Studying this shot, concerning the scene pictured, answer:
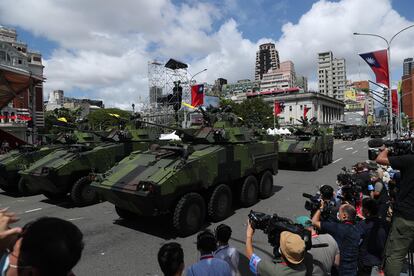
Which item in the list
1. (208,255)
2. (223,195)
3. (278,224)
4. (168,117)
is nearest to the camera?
(278,224)

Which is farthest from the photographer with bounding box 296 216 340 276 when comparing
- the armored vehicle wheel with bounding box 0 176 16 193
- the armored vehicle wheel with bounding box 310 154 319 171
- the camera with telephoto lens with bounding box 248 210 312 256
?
the armored vehicle wheel with bounding box 310 154 319 171

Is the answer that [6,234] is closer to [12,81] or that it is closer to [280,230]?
[280,230]

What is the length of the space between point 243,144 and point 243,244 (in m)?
3.28

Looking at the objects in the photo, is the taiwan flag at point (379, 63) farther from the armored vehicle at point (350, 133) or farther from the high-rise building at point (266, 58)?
the high-rise building at point (266, 58)

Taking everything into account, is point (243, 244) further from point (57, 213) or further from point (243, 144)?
point (57, 213)

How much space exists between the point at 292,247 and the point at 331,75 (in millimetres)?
135920

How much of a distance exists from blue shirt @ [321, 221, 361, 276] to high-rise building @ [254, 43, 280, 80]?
192 meters

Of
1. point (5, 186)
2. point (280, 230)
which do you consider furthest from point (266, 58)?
point (280, 230)

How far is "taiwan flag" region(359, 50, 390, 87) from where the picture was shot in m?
16.2

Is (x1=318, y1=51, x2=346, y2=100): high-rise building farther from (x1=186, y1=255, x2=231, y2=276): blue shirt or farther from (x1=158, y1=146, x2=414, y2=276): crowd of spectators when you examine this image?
(x1=186, y1=255, x2=231, y2=276): blue shirt

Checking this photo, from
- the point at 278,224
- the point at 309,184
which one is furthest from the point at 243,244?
the point at 309,184

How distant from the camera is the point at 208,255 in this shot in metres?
3.17

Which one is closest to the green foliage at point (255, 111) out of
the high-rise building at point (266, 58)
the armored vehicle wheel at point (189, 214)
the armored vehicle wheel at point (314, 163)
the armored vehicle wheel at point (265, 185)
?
the armored vehicle wheel at point (314, 163)

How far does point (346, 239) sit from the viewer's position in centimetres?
365
